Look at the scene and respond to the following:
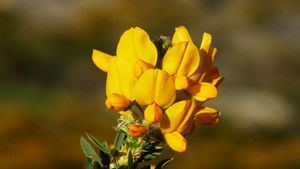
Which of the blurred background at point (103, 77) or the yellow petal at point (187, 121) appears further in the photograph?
the blurred background at point (103, 77)

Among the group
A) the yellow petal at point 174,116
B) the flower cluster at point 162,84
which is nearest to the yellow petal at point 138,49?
the flower cluster at point 162,84

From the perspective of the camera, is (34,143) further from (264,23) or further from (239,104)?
(264,23)

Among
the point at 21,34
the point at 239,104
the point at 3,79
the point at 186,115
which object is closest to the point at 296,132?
the point at 239,104

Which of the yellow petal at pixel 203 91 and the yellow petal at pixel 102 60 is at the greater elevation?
the yellow petal at pixel 102 60

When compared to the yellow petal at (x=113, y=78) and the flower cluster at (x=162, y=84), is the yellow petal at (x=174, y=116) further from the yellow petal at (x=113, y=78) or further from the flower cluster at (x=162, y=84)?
the yellow petal at (x=113, y=78)

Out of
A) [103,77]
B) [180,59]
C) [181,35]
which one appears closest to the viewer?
[180,59]

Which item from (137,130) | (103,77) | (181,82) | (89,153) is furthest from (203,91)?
(103,77)

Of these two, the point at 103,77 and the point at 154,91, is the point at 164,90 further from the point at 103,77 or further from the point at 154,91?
the point at 103,77
